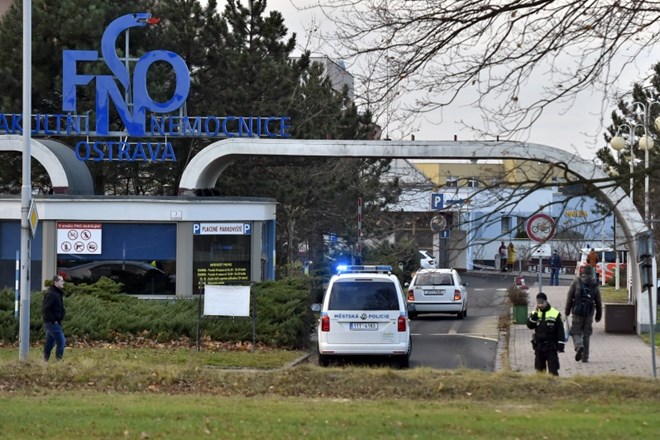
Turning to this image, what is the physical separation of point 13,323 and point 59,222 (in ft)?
11.1

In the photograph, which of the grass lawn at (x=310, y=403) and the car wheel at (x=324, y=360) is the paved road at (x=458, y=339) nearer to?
the car wheel at (x=324, y=360)

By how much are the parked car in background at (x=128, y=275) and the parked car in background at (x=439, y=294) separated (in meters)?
10.3

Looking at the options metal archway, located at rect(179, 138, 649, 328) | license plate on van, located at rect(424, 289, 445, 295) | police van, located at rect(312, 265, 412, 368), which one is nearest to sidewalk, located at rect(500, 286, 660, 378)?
metal archway, located at rect(179, 138, 649, 328)

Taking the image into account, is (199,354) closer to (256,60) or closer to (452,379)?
(452,379)

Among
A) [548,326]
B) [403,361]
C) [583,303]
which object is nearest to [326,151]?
[403,361]

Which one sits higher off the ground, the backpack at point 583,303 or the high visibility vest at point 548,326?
the backpack at point 583,303

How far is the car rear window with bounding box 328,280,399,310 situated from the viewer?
20.9m

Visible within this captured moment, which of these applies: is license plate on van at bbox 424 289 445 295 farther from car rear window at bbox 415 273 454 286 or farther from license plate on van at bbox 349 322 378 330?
license plate on van at bbox 349 322 378 330

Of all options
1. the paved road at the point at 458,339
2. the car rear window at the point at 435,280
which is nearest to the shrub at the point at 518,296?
the paved road at the point at 458,339

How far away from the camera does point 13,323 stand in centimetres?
2305

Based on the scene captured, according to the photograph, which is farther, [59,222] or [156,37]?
[156,37]

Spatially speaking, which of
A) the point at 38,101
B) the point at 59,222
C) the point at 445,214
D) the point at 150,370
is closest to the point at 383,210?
the point at 38,101

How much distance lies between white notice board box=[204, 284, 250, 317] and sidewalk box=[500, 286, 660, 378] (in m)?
5.37

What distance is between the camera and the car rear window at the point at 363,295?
68.6 ft
